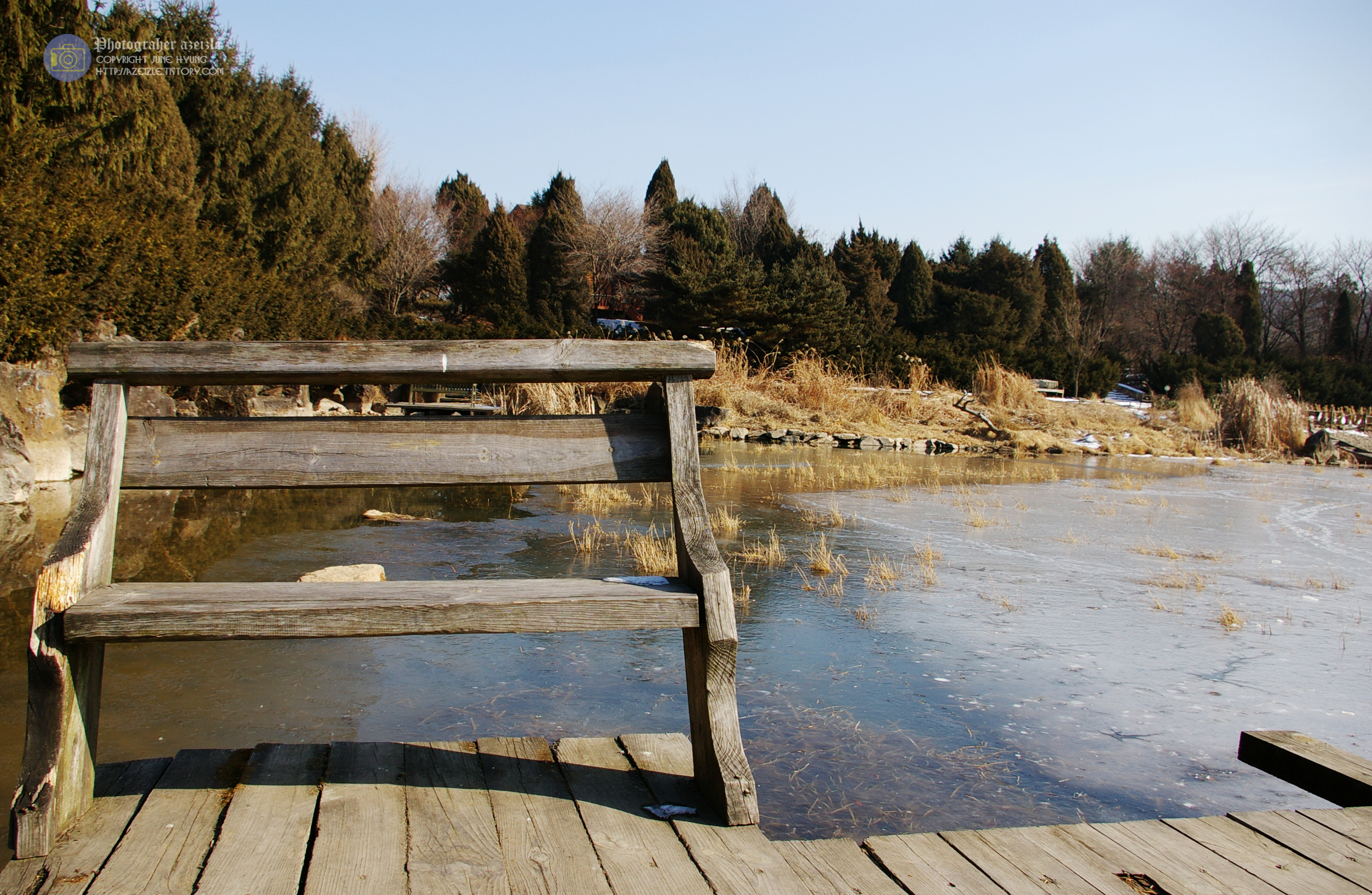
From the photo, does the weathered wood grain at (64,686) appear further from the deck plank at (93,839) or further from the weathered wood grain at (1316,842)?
the weathered wood grain at (1316,842)

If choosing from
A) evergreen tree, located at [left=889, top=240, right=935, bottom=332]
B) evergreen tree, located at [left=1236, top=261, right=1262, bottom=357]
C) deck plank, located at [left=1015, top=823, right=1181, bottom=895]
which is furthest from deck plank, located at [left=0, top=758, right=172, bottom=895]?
evergreen tree, located at [left=1236, top=261, right=1262, bottom=357]

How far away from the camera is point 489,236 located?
109 ft

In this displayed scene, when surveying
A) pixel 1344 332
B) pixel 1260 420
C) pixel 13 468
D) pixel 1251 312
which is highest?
pixel 1251 312

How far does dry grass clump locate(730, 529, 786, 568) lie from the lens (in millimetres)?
5531

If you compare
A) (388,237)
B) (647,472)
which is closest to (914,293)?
(388,237)

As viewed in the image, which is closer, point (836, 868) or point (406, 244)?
point (836, 868)

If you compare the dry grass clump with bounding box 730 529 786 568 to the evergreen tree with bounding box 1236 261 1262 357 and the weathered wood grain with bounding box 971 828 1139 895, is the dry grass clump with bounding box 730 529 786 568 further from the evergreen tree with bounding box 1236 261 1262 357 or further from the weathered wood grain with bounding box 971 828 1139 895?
the evergreen tree with bounding box 1236 261 1262 357

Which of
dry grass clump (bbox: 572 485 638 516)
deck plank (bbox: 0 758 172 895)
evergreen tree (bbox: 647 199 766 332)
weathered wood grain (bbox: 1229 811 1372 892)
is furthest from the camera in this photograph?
evergreen tree (bbox: 647 199 766 332)

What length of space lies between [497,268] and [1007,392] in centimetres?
1979

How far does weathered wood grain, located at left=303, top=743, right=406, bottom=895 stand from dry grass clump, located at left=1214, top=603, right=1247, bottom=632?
392 cm

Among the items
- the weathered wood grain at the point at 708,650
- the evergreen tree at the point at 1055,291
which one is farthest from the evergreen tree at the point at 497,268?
the weathered wood grain at the point at 708,650

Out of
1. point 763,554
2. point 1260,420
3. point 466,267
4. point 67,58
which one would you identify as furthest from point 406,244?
point 763,554

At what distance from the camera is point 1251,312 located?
35.1 metres

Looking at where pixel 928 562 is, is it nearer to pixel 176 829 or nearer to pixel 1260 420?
pixel 176 829
